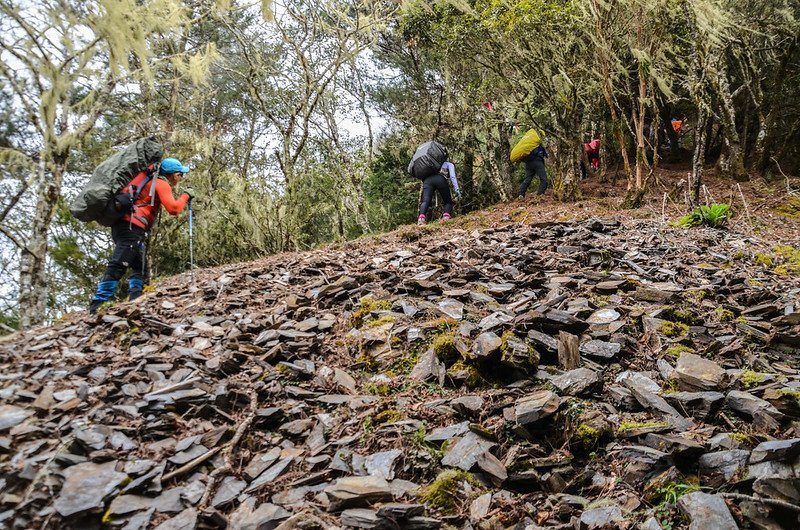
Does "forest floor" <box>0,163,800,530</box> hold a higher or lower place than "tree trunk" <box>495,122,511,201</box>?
lower

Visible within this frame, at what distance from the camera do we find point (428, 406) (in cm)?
287

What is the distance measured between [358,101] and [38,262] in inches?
497

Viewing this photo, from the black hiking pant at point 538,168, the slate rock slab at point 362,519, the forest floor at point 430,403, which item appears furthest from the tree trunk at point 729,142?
the slate rock slab at point 362,519

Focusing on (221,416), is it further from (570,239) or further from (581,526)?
(570,239)

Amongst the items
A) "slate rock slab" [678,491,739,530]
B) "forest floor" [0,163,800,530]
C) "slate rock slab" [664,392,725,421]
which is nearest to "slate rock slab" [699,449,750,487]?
"forest floor" [0,163,800,530]

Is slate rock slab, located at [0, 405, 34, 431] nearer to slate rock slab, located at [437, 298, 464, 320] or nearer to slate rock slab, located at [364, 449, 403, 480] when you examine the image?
slate rock slab, located at [364, 449, 403, 480]

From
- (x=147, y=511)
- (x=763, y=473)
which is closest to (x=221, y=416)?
(x=147, y=511)

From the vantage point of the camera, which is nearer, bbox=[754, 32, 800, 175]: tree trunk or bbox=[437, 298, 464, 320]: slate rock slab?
bbox=[437, 298, 464, 320]: slate rock slab

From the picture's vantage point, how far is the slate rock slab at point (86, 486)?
2.09 m

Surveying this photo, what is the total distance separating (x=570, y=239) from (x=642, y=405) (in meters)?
3.75

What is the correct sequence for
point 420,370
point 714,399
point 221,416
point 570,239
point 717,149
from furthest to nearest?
1. point 717,149
2. point 570,239
3. point 420,370
4. point 221,416
5. point 714,399

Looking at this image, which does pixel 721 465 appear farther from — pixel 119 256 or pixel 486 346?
pixel 119 256

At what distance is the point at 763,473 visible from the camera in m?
1.96

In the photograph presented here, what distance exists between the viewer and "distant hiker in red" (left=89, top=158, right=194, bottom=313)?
18.1 ft
